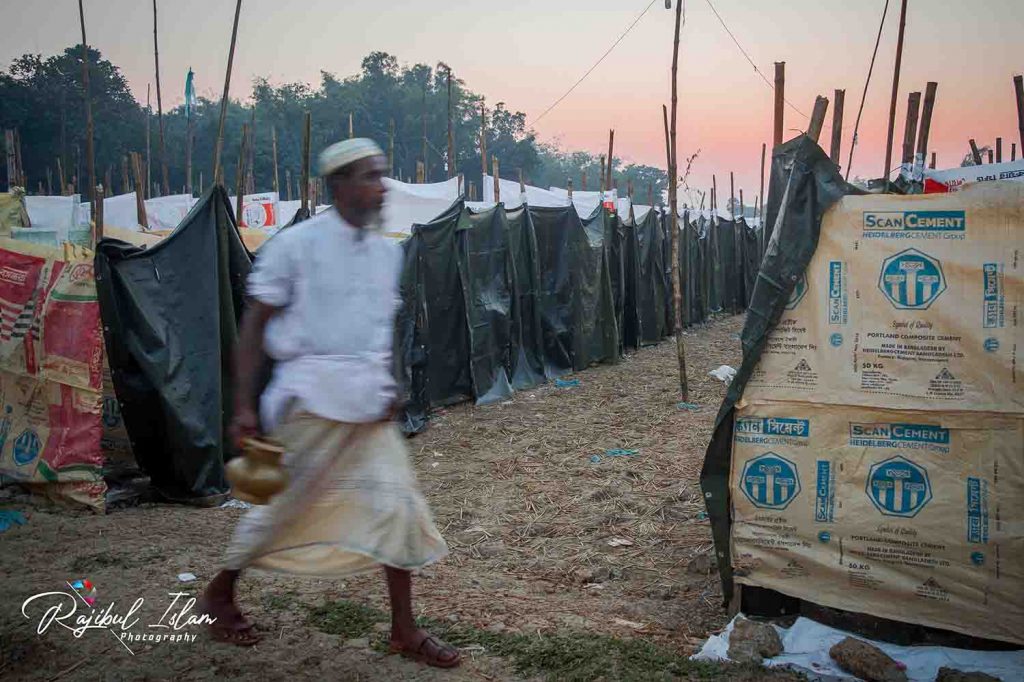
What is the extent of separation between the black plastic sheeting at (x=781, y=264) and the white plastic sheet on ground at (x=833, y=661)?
40 cm

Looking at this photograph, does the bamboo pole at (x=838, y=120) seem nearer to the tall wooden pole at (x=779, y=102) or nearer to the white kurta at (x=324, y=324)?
the tall wooden pole at (x=779, y=102)

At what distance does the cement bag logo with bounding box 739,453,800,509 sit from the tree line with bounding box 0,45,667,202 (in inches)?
1158

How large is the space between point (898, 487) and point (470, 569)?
2071mm

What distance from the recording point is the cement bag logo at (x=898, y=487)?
10.2 ft

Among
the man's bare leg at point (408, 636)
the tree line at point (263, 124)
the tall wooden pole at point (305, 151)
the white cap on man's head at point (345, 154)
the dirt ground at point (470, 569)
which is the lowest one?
the dirt ground at point (470, 569)

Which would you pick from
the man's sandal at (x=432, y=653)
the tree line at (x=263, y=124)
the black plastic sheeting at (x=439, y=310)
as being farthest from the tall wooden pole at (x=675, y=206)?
the tree line at (x=263, y=124)

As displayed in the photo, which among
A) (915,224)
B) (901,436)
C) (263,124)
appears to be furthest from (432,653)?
(263,124)

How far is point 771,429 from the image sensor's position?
3297 millimetres

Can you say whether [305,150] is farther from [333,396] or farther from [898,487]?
[898,487]

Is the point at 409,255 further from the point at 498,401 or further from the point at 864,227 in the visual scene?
the point at 864,227

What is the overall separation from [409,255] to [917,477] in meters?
5.35

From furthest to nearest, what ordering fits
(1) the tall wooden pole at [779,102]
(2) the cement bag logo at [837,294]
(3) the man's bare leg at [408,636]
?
(1) the tall wooden pole at [779,102], (2) the cement bag logo at [837,294], (3) the man's bare leg at [408,636]

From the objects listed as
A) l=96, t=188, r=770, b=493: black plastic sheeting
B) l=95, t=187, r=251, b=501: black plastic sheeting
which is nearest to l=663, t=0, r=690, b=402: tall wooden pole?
l=96, t=188, r=770, b=493: black plastic sheeting

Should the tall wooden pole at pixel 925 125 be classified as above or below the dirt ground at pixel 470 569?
above
